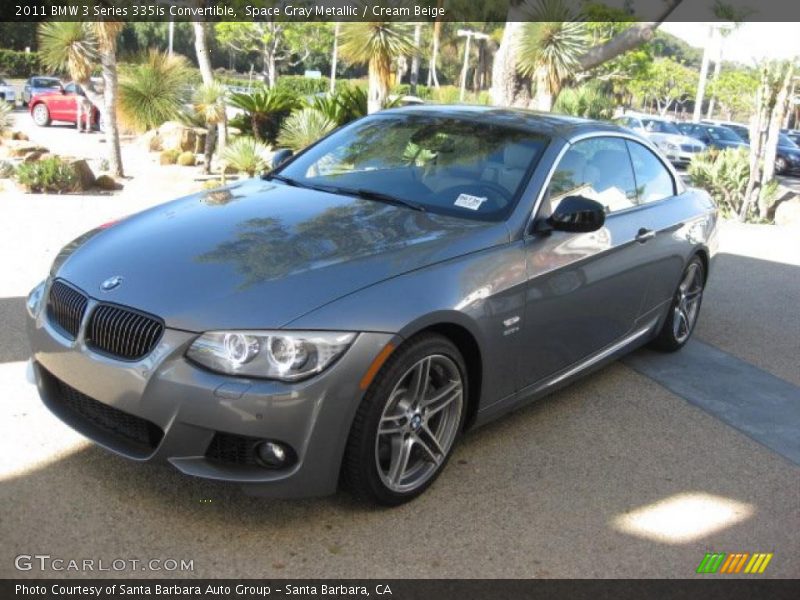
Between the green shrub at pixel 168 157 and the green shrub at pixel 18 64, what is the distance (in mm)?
40146

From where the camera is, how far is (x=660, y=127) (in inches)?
1115

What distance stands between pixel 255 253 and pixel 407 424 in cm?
96

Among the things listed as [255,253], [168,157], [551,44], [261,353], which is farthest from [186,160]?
[261,353]

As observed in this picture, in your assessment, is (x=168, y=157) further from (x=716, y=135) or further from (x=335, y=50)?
(x=716, y=135)

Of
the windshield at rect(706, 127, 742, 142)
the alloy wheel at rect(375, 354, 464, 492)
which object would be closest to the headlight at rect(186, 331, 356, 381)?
the alloy wheel at rect(375, 354, 464, 492)

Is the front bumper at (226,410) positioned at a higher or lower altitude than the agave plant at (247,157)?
higher

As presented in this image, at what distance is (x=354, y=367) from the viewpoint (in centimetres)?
302

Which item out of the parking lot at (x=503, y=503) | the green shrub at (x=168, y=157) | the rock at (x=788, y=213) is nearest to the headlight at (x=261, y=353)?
the parking lot at (x=503, y=503)

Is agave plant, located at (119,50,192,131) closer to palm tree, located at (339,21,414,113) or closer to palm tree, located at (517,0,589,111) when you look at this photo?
palm tree, located at (339,21,414,113)

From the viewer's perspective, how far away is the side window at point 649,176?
16.9 ft

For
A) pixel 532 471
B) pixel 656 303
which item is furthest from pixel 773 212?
pixel 532 471

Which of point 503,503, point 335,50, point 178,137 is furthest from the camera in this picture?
point 335,50

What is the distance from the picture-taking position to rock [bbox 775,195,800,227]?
1462 centimetres

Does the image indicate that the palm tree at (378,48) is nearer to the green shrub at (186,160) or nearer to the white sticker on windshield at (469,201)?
the green shrub at (186,160)
